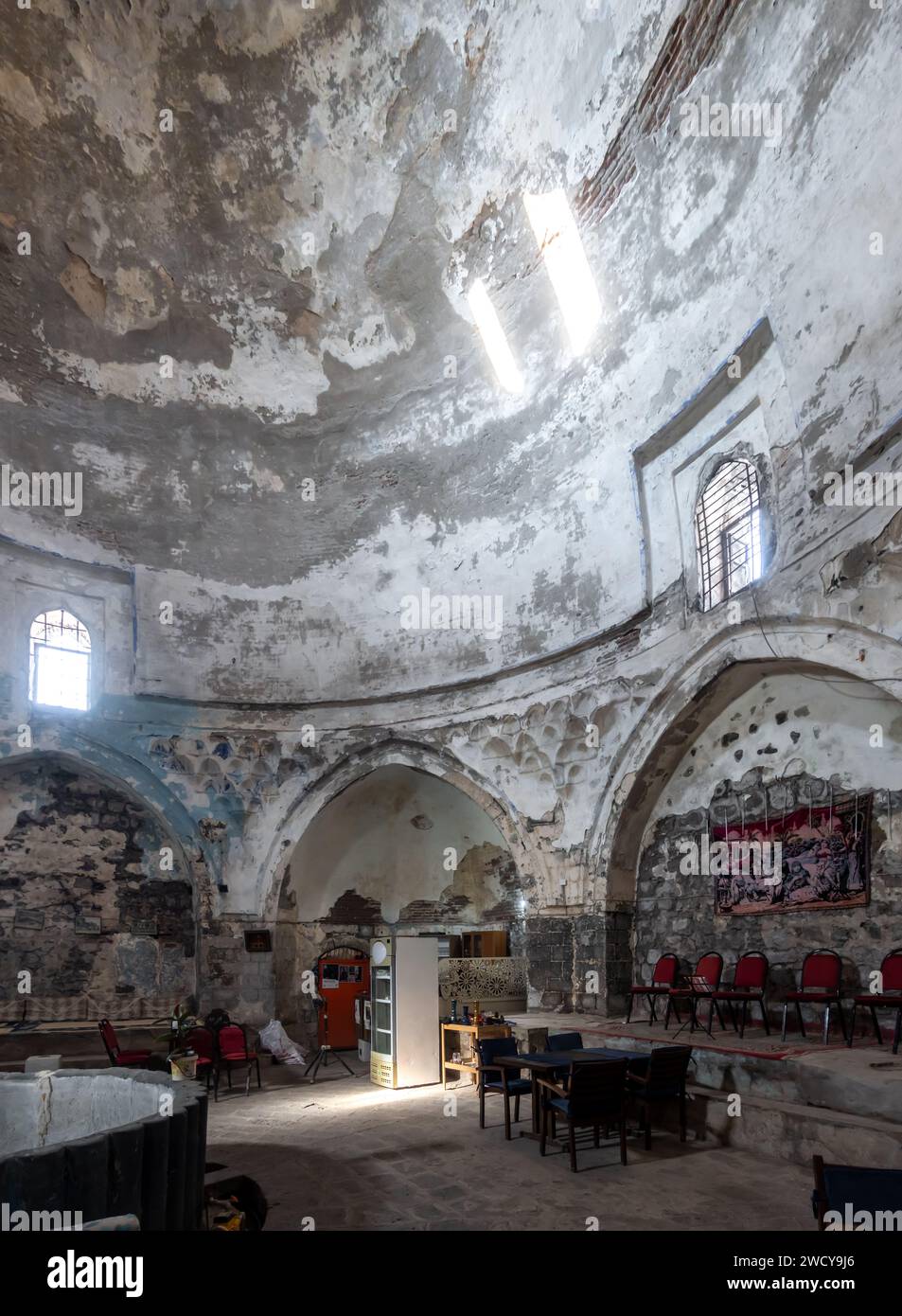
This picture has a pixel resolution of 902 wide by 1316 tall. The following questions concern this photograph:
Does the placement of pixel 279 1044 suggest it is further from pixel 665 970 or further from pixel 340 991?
pixel 665 970

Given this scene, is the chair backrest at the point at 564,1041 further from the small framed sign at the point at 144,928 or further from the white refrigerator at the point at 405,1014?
the small framed sign at the point at 144,928

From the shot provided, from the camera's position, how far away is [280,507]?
652 inches

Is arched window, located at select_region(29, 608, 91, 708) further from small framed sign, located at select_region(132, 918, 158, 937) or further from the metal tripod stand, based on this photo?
the metal tripod stand

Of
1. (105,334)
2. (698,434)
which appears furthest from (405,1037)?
(105,334)

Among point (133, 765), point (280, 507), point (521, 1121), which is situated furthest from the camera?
point (280, 507)

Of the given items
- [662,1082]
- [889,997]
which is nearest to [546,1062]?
[662,1082]

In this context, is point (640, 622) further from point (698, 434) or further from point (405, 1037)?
point (405, 1037)

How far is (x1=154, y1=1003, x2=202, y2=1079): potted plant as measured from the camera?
400 inches

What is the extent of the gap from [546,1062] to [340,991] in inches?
351

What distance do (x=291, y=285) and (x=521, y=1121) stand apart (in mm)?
13977

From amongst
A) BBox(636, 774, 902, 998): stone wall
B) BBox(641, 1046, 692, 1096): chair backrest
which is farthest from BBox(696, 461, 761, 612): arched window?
BBox(641, 1046, 692, 1096): chair backrest

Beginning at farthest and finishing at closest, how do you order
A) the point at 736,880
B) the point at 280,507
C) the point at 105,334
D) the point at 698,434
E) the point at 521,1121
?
the point at 280,507 < the point at 105,334 < the point at 698,434 < the point at 736,880 < the point at 521,1121

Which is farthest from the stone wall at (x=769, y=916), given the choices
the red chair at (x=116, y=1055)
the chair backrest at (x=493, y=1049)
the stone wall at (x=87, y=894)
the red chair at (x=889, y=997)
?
the stone wall at (x=87, y=894)

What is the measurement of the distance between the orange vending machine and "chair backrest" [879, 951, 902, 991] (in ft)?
32.9
